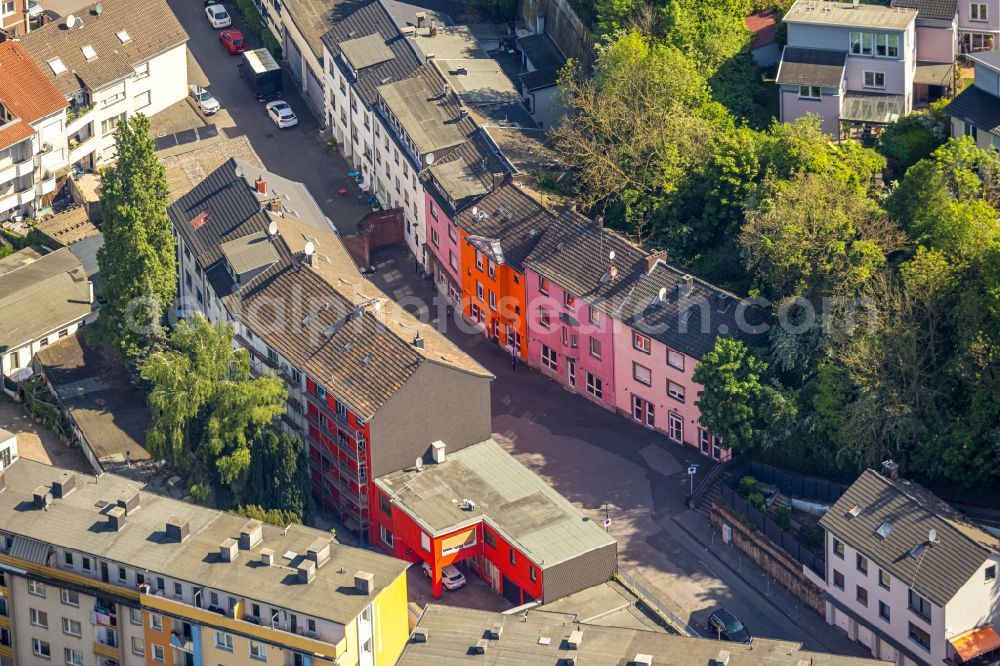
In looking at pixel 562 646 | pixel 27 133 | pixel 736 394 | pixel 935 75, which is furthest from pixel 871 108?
pixel 27 133

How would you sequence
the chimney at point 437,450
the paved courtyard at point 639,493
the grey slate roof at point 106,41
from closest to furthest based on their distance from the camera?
1. the paved courtyard at point 639,493
2. the chimney at point 437,450
3. the grey slate roof at point 106,41

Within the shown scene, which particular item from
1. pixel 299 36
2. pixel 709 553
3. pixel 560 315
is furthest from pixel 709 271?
pixel 299 36

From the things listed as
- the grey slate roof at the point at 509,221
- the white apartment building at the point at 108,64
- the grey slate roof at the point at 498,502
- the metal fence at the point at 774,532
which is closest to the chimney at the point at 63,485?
the grey slate roof at the point at 498,502

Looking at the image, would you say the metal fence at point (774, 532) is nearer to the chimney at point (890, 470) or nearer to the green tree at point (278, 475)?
the chimney at point (890, 470)

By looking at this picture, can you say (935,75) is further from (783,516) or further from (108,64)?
(108,64)

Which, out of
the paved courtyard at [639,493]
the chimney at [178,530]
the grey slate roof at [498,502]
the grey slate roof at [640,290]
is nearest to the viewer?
the chimney at [178,530]

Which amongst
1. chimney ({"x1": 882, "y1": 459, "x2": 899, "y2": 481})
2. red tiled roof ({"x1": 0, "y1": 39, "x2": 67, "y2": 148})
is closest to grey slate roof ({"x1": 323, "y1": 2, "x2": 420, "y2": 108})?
red tiled roof ({"x1": 0, "y1": 39, "x2": 67, "y2": 148})

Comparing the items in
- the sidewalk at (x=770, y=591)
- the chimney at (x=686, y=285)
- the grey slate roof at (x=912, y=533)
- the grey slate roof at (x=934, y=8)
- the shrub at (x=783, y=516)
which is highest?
the grey slate roof at (x=934, y=8)
